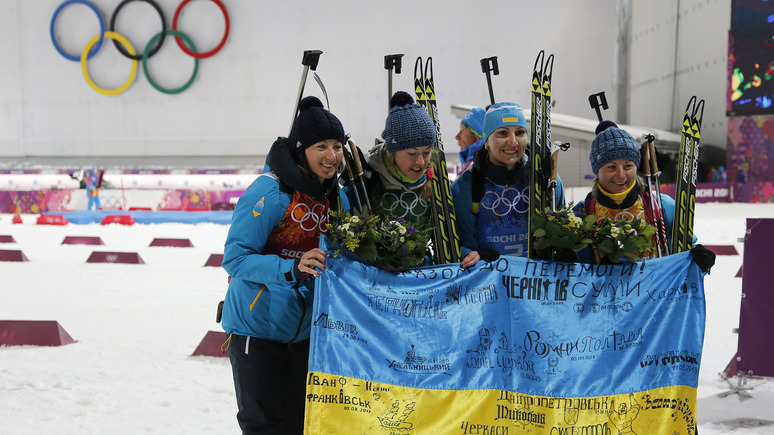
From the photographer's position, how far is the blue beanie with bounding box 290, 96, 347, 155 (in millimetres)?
2879

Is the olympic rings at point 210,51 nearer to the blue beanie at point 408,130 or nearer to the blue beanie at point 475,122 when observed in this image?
the blue beanie at point 475,122

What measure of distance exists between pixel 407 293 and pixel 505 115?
3.10 ft

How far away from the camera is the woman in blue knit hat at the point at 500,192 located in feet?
11.0

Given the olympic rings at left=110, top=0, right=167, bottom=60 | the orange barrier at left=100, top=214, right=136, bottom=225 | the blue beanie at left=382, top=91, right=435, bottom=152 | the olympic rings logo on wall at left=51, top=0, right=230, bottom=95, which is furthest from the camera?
the olympic rings at left=110, top=0, right=167, bottom=60

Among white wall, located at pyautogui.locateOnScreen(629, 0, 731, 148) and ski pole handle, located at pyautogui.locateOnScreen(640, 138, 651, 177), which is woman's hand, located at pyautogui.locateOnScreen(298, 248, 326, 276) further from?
white wall, located at pyautogui.locateOnScreen(629, 0, 731, 148)

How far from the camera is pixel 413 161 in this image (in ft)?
10.3

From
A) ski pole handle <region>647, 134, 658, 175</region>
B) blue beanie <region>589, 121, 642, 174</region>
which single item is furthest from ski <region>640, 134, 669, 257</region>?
blue beanie <region>589, 121, 642, 174</region>

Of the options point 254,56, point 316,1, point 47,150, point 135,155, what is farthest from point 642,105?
point 47,150

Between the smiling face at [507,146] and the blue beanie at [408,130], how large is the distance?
332mm

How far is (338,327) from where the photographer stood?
3.00 m

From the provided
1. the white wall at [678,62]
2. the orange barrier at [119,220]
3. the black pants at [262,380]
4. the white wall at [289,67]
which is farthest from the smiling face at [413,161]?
the white wall at [289,67]

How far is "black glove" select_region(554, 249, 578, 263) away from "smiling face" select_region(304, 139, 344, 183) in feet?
3.31

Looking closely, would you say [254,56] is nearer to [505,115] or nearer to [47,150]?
[47,150]

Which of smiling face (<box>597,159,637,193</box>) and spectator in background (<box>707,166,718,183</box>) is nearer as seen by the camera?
smiling face (<box>597,159,637,193</box>)
